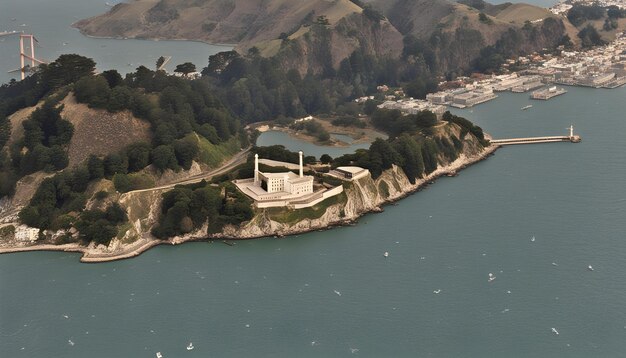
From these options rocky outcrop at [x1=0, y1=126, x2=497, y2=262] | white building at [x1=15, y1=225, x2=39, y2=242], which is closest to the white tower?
rocky outcrop at [x1=0, y1=126, x2=497, y2=262]

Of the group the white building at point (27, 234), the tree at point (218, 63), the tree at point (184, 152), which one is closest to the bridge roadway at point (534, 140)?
the tree at point (184, 152)

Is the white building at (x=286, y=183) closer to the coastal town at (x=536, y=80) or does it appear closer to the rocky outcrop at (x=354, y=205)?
the rocky outcrop at (x=354, y=205)

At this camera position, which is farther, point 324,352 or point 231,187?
point 231,187

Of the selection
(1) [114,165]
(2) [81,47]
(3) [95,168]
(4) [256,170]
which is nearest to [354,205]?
(4) [256,170]

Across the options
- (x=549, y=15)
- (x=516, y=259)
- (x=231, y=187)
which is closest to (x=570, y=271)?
(x=516, y=259)

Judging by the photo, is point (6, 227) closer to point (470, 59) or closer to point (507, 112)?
point (507, 112)

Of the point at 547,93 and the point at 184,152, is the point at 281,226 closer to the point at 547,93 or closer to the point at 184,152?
the point at 184,152

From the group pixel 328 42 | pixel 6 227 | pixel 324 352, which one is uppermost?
pixel 328 42
